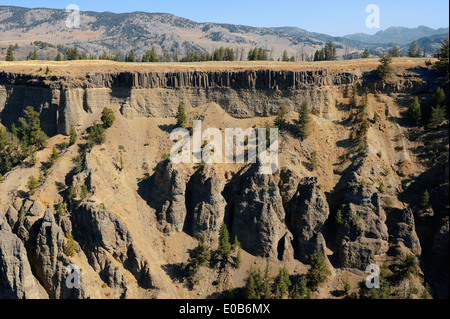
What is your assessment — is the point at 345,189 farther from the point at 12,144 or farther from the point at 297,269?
the point at 12,144

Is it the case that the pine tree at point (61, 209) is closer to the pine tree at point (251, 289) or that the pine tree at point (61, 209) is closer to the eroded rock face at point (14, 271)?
the eroded rock face at point (14, 271)

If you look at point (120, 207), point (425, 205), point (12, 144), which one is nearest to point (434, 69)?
point (425, 205)

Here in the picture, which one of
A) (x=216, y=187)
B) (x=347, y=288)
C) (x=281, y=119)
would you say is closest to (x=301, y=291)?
(x=347, y=288)

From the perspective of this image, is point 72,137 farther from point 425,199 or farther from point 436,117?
point 436,117

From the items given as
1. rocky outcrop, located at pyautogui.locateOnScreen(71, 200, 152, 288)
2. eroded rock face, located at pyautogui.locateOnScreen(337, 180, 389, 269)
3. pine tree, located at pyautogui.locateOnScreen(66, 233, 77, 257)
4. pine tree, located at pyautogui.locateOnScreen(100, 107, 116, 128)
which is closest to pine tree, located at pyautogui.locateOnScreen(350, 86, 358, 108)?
eroded rock face, located at pyautogui.locateOnScreen(337, 180, 389, 269)

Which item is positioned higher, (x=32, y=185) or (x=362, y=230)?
(x=32, y=185)

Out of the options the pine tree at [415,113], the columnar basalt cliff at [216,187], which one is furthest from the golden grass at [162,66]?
the pine tree at [415,113]

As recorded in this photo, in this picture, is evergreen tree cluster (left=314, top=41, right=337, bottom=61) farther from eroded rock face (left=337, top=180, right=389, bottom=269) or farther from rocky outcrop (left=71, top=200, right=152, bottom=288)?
rocky outcrop (left=71, top=200, right=152, bottom=288)
